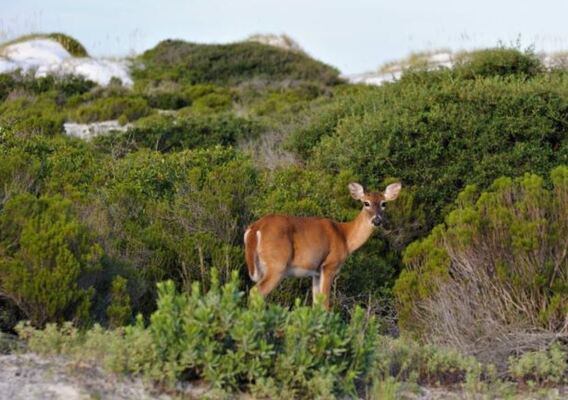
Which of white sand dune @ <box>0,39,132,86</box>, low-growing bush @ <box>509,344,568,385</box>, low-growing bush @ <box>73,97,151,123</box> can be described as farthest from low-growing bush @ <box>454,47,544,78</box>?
white sand dune @ <box>0,39,132,86</box>

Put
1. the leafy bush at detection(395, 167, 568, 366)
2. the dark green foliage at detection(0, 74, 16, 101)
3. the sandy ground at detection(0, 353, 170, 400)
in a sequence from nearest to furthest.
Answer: the sandy ground at detection(0, 353, 170, 400)
the leafy bush at detection(395, 167, 568, 366)
the dark green foliage at detection(0, 74, 16, 101)

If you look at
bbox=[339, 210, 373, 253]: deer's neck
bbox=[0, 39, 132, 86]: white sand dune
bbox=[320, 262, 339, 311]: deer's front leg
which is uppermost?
bbox=[0, 39, 132, 86]: white sand dune

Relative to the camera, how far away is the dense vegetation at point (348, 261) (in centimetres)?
717

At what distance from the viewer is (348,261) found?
12.9 metres

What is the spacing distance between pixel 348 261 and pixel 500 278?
346cm

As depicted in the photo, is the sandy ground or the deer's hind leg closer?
the sandy ground

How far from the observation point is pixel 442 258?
1043 centimetres

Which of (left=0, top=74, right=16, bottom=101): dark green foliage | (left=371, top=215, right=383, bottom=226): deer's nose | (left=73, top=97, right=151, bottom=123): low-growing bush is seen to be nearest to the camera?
(left=371, top=215, right=383, bottom=226): deer's nose

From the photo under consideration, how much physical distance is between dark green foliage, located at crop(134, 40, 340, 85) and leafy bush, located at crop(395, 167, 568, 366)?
35323mm

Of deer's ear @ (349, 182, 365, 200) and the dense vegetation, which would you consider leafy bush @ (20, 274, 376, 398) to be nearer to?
the dense vegetation

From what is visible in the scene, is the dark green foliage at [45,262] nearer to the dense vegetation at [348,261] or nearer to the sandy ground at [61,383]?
the dense vegetation at [348,261]

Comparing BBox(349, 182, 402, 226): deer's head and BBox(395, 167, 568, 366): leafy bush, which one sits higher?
BBox(349, 182, 402, 226): deer's head

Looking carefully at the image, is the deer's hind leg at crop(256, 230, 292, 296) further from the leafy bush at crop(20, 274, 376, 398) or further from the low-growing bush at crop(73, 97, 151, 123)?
the low-growing bush at crop(73, 97, 151, 123)

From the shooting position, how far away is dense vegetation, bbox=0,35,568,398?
23.5ft
